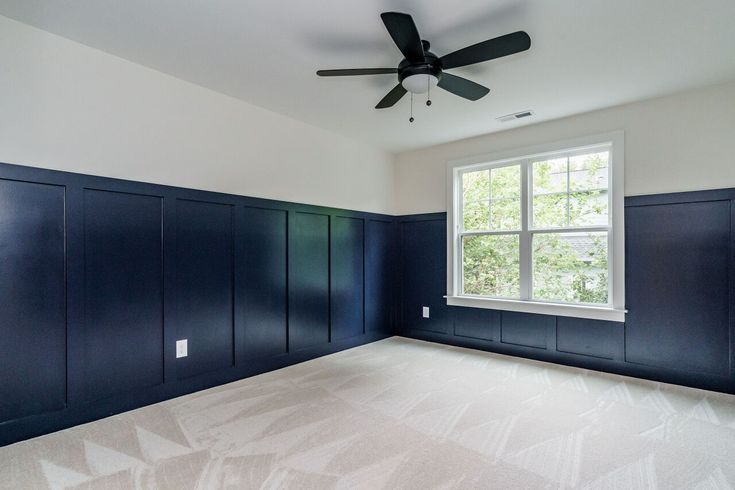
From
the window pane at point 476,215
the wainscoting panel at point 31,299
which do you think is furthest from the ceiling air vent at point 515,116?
the wainscoting panel at point 31,299

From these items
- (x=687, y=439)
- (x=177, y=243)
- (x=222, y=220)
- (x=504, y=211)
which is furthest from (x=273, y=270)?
(x=687, y=439)

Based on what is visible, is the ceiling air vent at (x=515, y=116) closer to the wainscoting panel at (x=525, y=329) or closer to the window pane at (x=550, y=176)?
the window pane at (x=550, y=176)

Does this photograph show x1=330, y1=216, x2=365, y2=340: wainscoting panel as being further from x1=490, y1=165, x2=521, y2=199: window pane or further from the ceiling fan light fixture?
the ceiling fan light fixture

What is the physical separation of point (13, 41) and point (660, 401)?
16.1 ft

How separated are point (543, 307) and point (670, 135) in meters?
1.87

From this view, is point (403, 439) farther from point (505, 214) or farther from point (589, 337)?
point (505, 214)

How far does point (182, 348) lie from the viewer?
2.81 meters

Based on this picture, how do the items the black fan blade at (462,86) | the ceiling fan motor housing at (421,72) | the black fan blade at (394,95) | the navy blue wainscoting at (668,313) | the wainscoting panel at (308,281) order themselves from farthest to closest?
1. the wainscoting panel at (308,281)
2. the navy blue wainscoting at (668,313)
3. the black fan blade at (394,95)
4. the black fan blade at (462,86)
5. the ceiling fan motor housing at (421,72)

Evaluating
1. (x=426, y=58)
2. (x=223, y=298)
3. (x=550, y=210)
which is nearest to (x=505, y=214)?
(x=550, y=210)

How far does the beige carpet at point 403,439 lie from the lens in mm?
1800

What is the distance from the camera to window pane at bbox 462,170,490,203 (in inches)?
167

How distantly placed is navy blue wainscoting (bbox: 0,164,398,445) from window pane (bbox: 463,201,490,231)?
1755 millimetres

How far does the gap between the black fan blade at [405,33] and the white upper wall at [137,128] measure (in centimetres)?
182

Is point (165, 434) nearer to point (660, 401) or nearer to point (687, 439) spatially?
point (687, 439)
